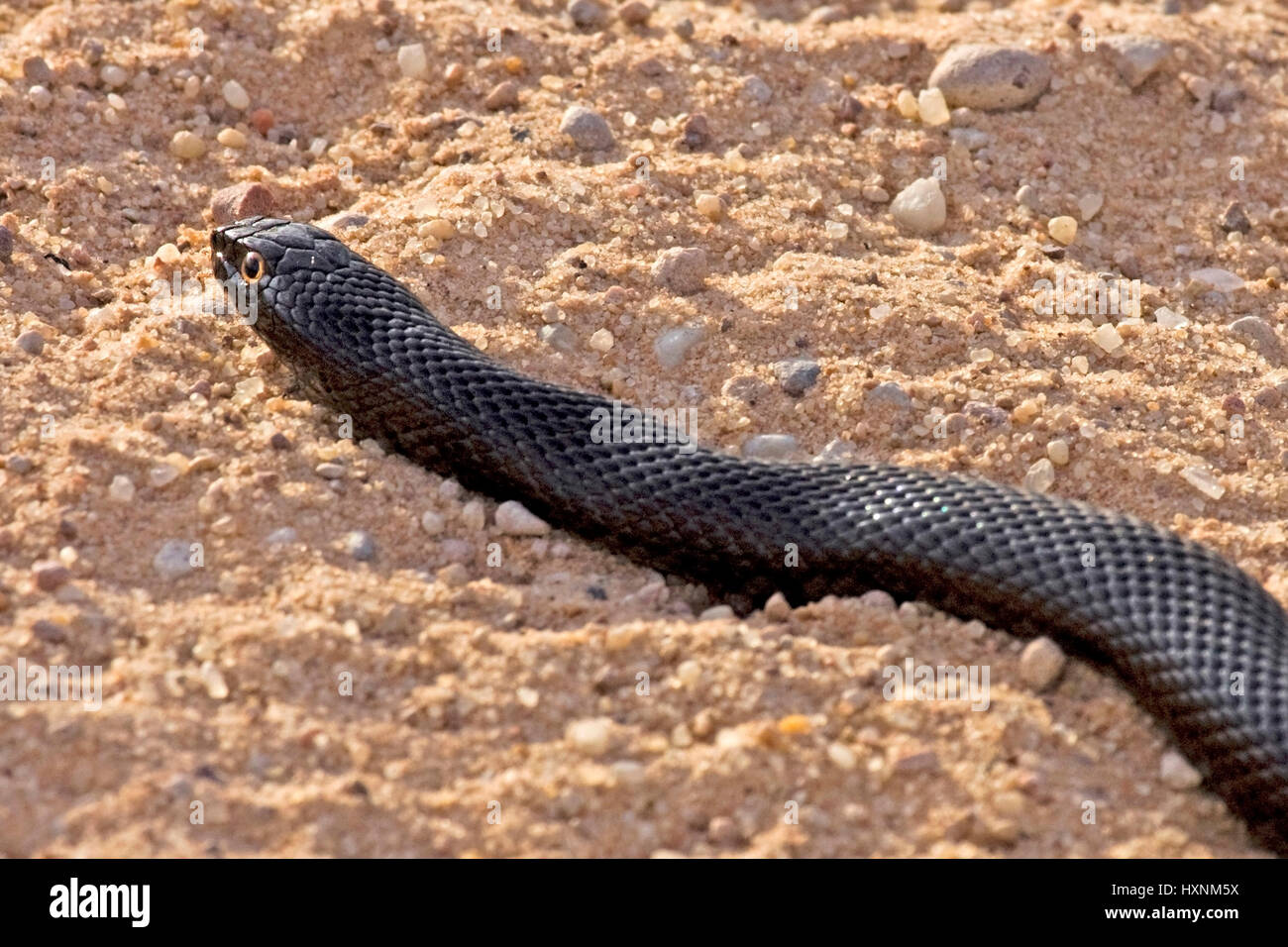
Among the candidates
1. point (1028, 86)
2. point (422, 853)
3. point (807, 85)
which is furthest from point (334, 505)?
point (1028, 86)

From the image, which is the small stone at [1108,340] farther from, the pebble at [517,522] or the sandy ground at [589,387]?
the pebble at [517,522]

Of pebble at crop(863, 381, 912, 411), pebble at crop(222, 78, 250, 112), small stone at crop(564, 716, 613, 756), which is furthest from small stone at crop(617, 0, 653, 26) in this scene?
small stone at crop(564, 716, 613, 756)

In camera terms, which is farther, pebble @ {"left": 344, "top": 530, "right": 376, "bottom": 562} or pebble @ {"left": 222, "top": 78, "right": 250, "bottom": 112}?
pebble @ {"left": 222, "top": 78, "right": 250, "bottom": 112}

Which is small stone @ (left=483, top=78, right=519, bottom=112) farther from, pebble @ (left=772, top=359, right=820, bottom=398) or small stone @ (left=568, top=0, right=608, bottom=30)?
pebble @ (left=772, top=359, right=820, bottom=398)

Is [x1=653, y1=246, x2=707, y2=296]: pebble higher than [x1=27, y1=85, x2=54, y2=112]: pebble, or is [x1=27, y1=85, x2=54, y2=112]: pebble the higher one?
[x1=27, y1=85, x2=54, y2=112]: pebble

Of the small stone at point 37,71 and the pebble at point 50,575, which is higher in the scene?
the small stone at point 37,71

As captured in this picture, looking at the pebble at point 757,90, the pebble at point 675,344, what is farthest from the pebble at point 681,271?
the pebble at point 757,90
